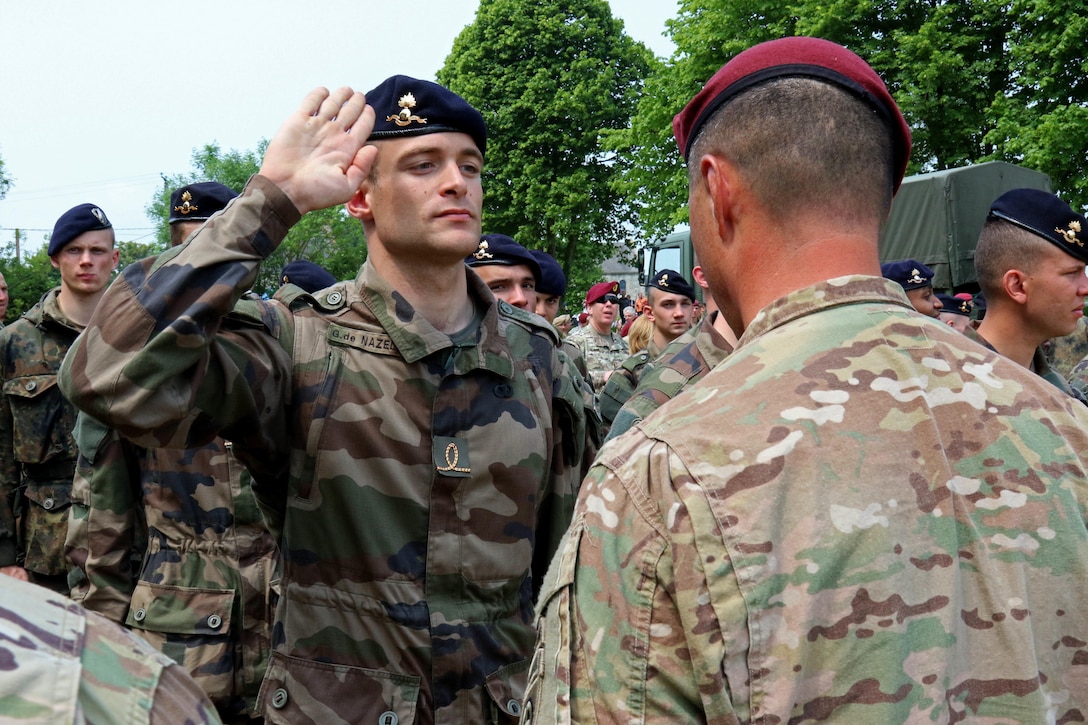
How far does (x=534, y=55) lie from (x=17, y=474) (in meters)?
31.2

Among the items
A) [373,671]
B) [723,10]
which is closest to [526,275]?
[373,671]

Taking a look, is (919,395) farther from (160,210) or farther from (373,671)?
(160,210)

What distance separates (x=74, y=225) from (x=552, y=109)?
2875 cm

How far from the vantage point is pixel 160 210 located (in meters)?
76.6

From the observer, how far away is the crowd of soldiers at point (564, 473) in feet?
4.66

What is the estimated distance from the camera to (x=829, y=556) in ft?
4.66

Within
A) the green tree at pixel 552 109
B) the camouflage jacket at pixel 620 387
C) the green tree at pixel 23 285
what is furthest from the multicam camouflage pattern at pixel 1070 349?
the green tree at pixel 23 285

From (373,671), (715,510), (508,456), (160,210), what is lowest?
(160,210)

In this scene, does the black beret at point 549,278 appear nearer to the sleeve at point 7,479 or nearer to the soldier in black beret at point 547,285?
the soldier in black beret at point 547,285

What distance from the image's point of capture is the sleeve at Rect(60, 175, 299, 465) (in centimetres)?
222

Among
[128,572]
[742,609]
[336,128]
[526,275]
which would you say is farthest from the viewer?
[526,275]

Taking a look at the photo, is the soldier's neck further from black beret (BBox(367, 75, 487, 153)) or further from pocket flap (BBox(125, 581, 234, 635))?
black beret (BBox(367, 75, 487, 153))

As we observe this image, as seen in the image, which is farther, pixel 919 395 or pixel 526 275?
pixel 526 275

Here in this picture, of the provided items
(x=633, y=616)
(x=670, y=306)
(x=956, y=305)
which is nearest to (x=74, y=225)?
(x=633, y=616)
